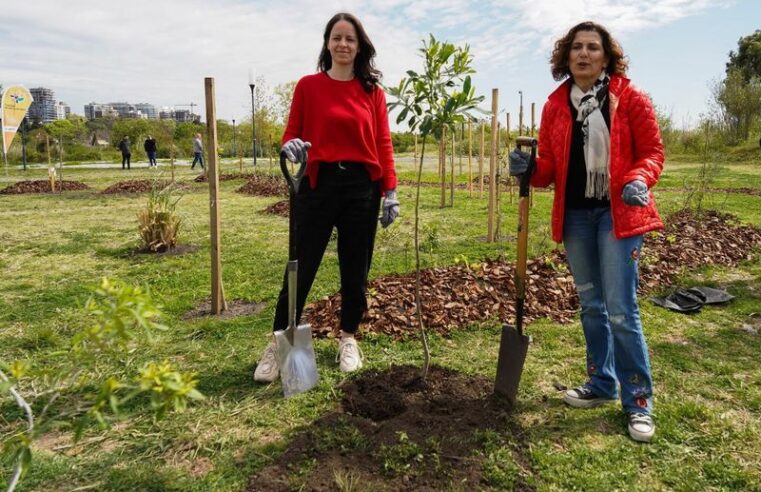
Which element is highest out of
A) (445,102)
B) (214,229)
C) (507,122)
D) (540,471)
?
(507,122)

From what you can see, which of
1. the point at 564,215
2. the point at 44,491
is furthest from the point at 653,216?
the point at 44,491

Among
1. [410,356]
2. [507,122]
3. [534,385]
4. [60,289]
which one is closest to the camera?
[534,385]

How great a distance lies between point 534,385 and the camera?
3.26m

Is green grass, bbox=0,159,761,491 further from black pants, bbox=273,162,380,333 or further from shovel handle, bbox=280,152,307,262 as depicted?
shovel handle, bbox=280,152,307,262

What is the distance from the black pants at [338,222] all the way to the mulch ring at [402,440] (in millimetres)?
668

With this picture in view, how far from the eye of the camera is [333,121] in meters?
3.03

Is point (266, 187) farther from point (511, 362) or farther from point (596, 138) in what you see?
point (596, 138)

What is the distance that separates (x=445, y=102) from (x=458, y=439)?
1.71 meters

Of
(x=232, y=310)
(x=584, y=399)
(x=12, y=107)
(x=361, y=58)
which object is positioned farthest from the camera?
(x=12, y=107)

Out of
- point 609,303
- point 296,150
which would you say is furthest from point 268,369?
point 609,303

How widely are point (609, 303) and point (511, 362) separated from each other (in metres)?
0.60

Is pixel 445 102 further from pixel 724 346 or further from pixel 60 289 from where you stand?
pixel 60 289

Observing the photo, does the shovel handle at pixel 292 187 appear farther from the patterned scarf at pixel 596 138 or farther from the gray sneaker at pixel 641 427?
the gray sneaker at pixel 641 427

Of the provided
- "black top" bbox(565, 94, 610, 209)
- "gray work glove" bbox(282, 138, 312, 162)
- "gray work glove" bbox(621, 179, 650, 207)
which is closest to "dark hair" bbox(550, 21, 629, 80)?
"black top" bbox(565, 94, 610, 209)
